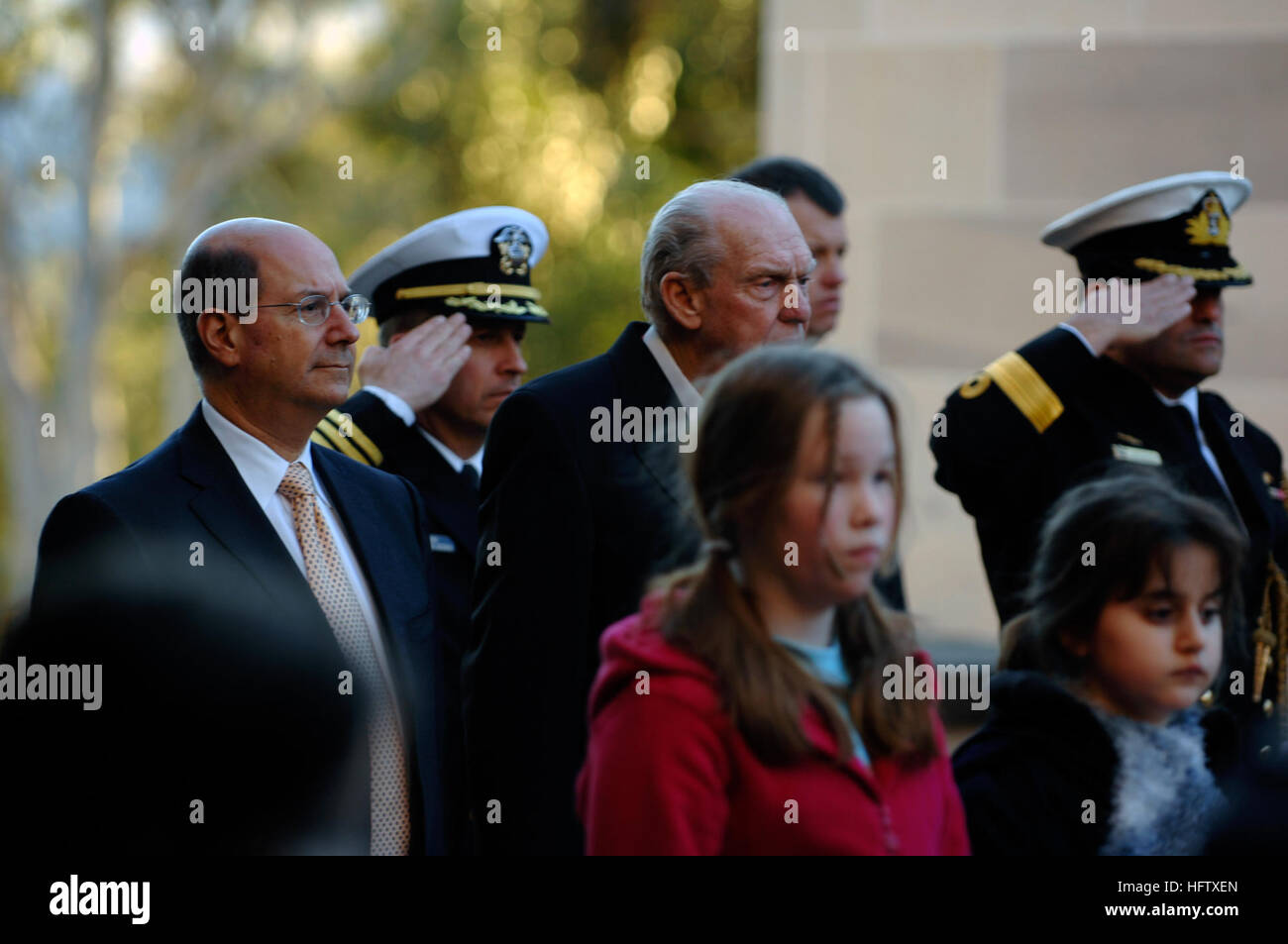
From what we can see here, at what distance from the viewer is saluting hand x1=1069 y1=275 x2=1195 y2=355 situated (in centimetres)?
362

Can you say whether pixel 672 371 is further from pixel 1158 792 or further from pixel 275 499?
pixel 1158 792

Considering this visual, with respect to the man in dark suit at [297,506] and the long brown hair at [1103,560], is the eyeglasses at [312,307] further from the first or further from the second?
the long brown hair at [1103,560]

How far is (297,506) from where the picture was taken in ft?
10.0

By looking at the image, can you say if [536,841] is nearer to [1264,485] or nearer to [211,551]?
[211,551]

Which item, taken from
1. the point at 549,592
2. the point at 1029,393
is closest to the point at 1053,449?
the point at 1029,393

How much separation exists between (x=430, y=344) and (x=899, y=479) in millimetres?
2125

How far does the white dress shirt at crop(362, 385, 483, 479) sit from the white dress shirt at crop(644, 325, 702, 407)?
0.89 m

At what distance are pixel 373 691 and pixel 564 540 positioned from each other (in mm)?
465

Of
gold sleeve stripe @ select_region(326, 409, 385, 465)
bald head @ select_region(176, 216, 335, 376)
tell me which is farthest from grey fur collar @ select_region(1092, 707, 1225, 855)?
gold sleeve stripe @ select_region(326, 409, 385, 465)

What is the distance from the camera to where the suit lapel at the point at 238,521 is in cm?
286

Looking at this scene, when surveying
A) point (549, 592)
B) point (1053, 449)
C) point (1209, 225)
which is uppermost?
point (1209, 225)

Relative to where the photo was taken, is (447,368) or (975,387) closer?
(975,387)

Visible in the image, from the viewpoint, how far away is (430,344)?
407 centimetres
